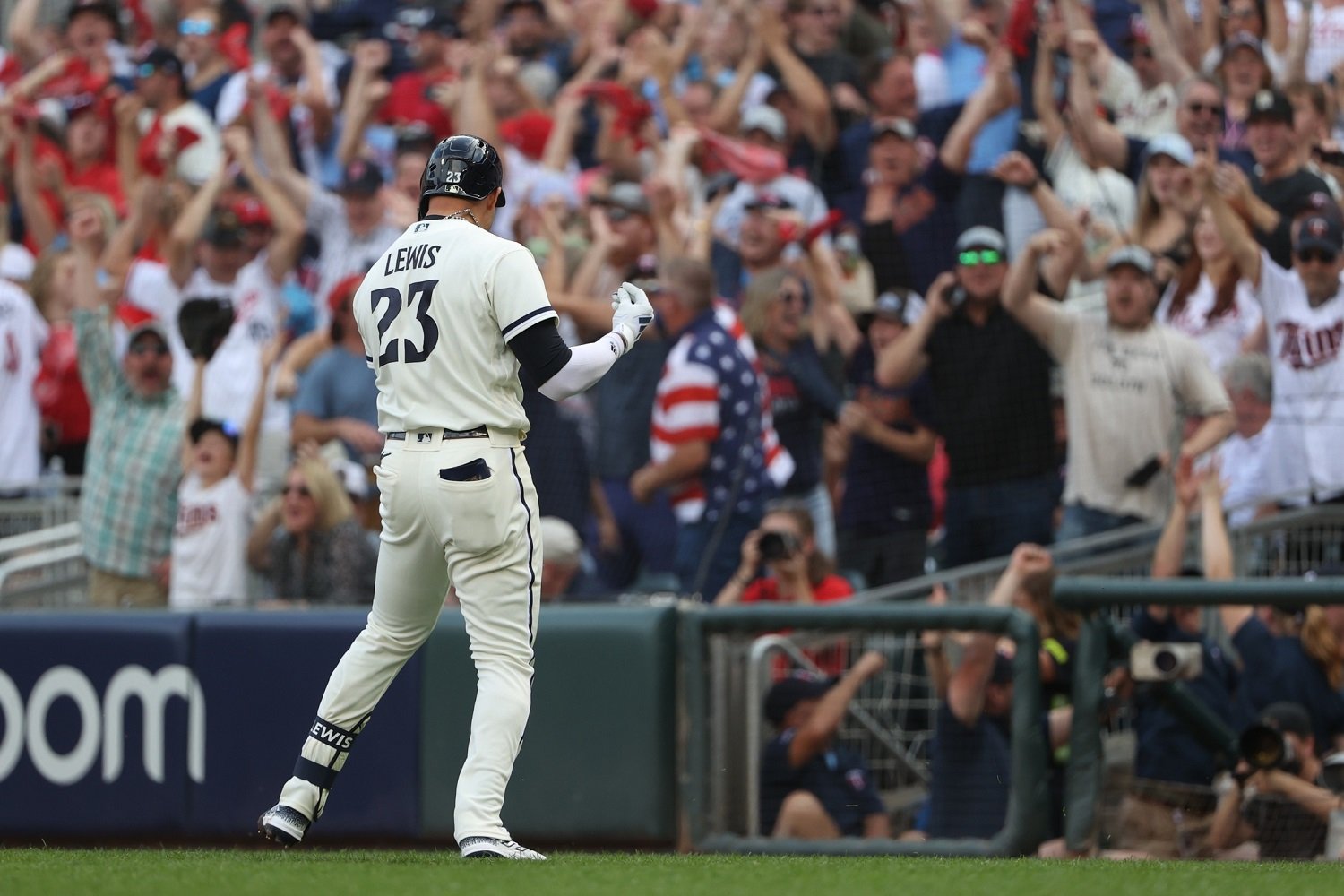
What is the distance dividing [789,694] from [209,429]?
144 inches

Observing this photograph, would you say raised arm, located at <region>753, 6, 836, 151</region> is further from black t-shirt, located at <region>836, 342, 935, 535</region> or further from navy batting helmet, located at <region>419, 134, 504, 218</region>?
navy batting helmet, located at <region>419, 134, 504, 218</region>

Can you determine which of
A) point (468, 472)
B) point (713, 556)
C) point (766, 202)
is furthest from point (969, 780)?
point (766, 202)

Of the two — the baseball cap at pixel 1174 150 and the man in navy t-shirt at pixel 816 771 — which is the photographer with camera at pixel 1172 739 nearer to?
the man in navy t-shirt at pixel 816 771

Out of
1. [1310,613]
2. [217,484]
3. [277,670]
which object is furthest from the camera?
[217,484]

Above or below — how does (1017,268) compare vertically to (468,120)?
below

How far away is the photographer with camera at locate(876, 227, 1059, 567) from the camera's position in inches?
370

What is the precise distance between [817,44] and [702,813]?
647cm

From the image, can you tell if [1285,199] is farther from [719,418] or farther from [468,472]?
[468,472]

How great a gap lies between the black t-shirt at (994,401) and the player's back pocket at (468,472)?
4.33 meters

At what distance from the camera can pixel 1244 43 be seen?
10320 mm

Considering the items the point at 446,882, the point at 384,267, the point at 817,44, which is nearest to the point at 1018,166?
the point at 817,44

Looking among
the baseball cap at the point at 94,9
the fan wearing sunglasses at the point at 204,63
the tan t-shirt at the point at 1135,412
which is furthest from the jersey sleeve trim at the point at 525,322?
the baseball cap at the point at 94,9

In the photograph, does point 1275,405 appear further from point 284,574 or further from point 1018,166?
point 284,574

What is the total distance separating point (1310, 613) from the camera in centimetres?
688
